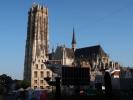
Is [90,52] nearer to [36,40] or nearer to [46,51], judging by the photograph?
[46,51]

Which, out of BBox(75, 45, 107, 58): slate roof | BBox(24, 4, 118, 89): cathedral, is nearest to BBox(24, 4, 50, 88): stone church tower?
BBox(24, 4, 118, 89): cathedral

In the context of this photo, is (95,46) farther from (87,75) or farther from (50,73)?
(87,75)

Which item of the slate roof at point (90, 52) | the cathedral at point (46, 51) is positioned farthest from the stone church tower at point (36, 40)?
the slate roof at point (90, 52)

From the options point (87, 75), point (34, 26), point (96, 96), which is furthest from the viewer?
point (34, 26)

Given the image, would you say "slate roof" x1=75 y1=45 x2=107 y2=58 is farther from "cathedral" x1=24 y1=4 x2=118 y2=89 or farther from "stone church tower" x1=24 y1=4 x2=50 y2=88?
"stone church tower" x1=24 y1=4 x2=50 y2=88

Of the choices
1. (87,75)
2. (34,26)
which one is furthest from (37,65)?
(87,75)

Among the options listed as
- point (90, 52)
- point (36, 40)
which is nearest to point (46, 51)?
point (36, 40)

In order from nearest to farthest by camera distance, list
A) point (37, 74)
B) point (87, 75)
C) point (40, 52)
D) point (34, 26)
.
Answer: point (87, 75) → point (37, 74) → point (40, 52) → point (34, 26)

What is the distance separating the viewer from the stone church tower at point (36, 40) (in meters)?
124

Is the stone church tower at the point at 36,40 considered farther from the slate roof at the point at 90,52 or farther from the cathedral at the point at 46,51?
the slate roof at the point at 90,52

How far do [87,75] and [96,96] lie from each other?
11.6 m

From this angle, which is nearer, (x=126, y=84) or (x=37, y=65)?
(x=126, y=84)

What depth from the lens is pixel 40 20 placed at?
14050cm

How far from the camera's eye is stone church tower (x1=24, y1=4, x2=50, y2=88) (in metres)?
124
